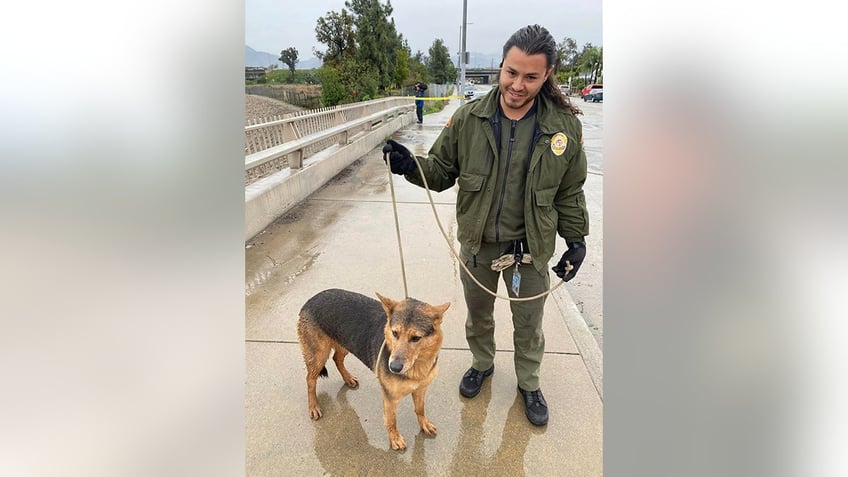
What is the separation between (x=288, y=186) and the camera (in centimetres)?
643

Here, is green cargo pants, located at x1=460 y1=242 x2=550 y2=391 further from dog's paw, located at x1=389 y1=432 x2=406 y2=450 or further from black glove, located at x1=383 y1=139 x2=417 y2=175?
dog's paw, located at x1=389 y1=432 x2=406 y2=450

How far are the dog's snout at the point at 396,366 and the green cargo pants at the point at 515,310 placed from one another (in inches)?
28.7

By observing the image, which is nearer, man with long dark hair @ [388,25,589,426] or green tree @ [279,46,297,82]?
man with long dark hair @ [388,25,589,426]

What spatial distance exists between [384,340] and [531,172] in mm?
1030

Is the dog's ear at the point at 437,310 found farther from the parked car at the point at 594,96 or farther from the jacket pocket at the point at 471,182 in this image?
the parked car at the point at 594,96

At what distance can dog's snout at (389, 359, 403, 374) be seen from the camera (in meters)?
2.04

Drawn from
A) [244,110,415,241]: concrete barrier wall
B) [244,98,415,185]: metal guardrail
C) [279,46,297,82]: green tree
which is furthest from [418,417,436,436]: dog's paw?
[279,46,297,82]: green tree

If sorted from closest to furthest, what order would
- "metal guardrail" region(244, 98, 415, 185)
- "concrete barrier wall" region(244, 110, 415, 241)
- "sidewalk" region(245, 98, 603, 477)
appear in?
"sidewalk" region(245, 98, 603, 477), "concrete barrier wall" region(244, 110, 415, 241), "metal guardrail" region(244, 98, 415, 185)
